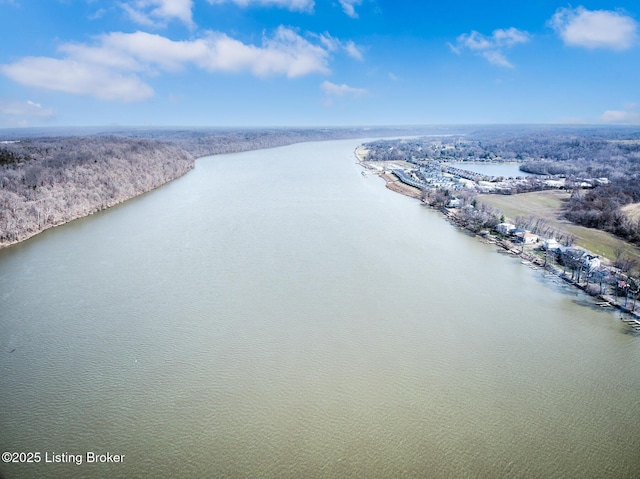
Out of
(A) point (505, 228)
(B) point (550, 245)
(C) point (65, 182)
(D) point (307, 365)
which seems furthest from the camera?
(C) point (65, 182)

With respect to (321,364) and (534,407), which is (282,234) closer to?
(321,364)

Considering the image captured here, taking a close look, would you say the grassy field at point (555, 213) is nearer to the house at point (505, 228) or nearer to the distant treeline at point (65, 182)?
the house at point (505, 228)

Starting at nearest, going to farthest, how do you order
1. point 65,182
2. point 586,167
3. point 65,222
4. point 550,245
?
point 550,245 < point 65,222 < point 65,182 < point 586,167

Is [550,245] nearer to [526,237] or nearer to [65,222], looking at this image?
[526,237]

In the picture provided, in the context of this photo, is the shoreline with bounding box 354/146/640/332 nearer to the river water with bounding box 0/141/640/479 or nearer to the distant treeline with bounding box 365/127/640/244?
the river water with bounding box 0/141/640/479

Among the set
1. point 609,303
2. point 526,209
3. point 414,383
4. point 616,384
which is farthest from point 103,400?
point 526,209

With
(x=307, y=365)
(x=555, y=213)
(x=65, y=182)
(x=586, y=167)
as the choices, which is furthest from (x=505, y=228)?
(x=586, y=167)

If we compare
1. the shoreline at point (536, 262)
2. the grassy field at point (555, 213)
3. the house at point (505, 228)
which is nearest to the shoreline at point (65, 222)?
the shoreline at point (536, 262)
